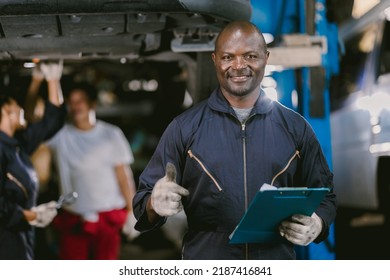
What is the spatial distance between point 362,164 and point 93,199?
6.47 feet

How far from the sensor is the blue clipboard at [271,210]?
1.72 m

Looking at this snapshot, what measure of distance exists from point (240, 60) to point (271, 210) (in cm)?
59

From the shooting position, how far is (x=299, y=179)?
210 centimetres

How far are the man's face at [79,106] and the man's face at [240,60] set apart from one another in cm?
176

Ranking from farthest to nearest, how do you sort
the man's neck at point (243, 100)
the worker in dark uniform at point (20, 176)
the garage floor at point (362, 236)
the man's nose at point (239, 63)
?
the garage floor at point (362, 236), the worker in dark uniform at point (20, 176), the man's neck at point (243, 100), the man's nose at point (239, 63)

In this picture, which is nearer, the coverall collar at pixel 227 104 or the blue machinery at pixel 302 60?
the coverall collar at pixel 227 104

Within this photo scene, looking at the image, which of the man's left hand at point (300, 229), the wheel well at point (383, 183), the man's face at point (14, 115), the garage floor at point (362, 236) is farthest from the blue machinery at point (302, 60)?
the man's face at point (14, 115)

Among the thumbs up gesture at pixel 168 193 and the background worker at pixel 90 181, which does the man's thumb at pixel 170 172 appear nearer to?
the thumbs up gesture at pixel 168 193

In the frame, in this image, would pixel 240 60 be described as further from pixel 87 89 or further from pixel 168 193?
pixel 87 89

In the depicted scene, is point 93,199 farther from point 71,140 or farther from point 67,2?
point 67,2
